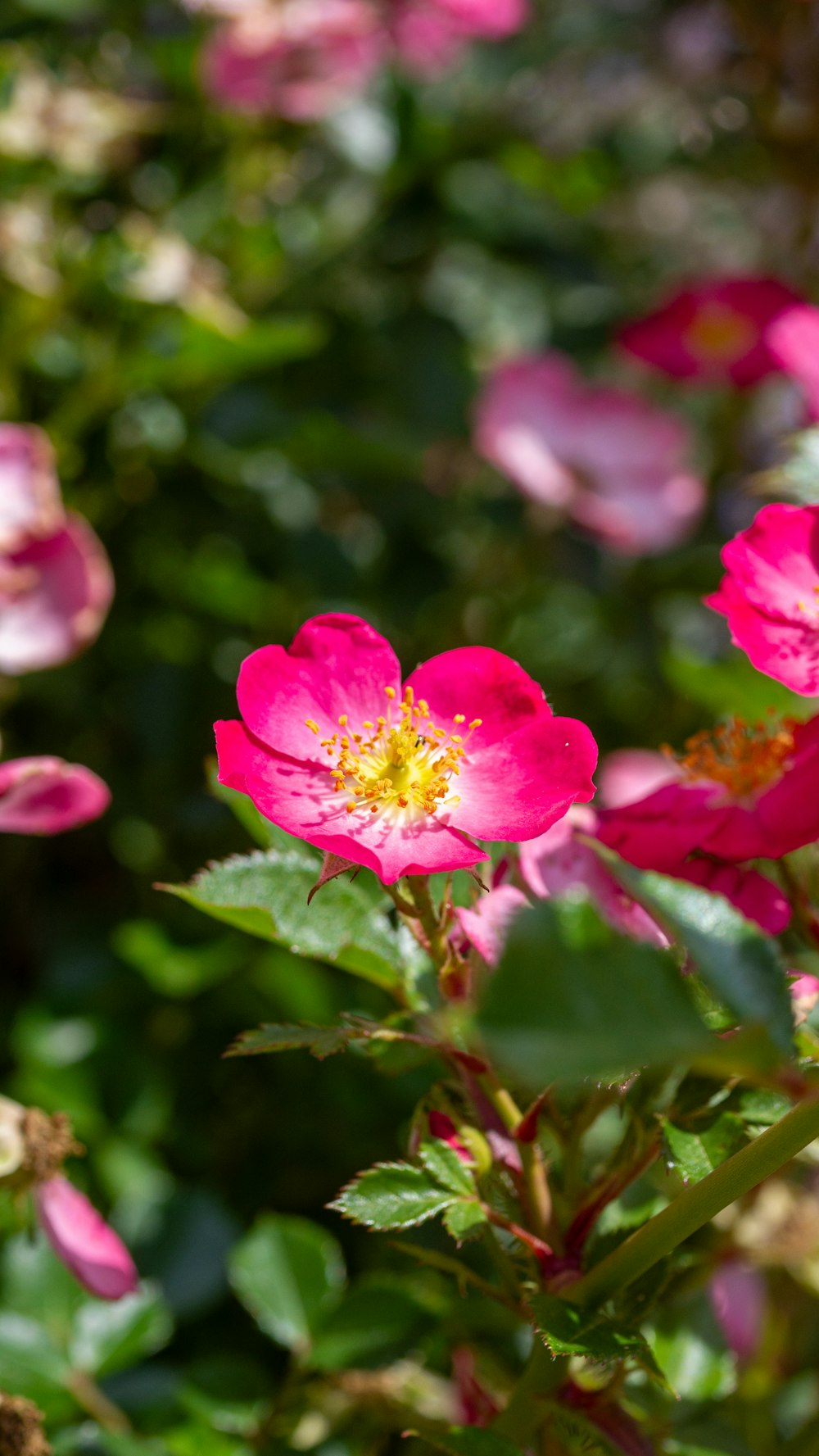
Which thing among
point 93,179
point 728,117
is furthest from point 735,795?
point 728,117

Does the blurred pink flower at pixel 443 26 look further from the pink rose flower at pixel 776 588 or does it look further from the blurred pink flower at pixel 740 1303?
the blurred pink flower at pixel 740 1303

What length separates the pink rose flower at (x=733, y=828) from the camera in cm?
44

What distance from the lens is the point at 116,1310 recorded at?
2.15 ft

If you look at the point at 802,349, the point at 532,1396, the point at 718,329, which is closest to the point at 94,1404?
the point at 532,1396

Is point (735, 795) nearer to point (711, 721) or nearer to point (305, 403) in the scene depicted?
point (711, 721)

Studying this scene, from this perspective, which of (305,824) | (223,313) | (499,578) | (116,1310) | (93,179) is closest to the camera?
(305,824)

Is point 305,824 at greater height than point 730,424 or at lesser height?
greater

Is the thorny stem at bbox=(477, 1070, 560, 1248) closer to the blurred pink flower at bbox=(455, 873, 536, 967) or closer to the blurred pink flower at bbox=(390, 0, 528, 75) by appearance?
the blurred pink flower at bbox=(455, 873, 536, 967)

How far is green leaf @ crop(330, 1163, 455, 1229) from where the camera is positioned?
1.41 ft

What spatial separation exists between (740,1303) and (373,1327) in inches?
10.1

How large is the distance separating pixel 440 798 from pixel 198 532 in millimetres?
709

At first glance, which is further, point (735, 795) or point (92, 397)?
point (92, 397)

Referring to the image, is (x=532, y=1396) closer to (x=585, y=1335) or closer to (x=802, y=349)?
(x=585, y=1335)

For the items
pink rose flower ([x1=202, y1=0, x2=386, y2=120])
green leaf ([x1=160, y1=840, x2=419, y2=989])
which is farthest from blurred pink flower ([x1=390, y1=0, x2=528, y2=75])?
green leaf ([x1=160, y1=840, x2=419, y2=989])
